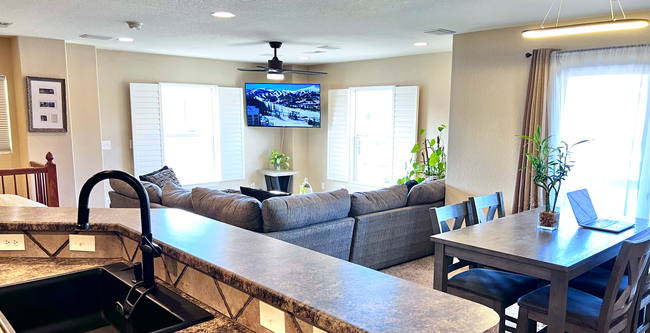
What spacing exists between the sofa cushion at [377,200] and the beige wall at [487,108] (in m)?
0.79

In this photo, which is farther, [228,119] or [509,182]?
[228,119]

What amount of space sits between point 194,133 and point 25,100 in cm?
248

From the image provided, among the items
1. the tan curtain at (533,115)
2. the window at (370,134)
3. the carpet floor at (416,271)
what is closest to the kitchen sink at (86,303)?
the carpet floor at (416,271)

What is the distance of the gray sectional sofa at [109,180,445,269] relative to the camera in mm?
3426

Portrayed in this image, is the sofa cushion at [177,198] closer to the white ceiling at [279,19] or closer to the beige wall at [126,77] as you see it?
the white ceiling at [279,19]

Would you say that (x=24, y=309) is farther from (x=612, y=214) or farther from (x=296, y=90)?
(x=296, y=90)

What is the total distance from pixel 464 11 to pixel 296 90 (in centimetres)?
413

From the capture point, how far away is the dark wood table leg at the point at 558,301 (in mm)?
2168

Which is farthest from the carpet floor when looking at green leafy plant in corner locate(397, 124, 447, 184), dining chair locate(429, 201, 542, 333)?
green leafy plant in corner locate(397, 124, 447, 184)

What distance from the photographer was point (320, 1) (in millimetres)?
3334

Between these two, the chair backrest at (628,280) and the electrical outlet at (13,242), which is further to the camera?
the chair backrest at (628,280)

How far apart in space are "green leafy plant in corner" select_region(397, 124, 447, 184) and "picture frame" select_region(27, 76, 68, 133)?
4.10 meters

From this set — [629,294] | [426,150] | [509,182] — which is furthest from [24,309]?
[426,150]

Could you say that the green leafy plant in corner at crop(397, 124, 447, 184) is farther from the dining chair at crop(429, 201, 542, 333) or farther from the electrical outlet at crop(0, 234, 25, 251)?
the electrical outlet at crop(0, 234, 25, 251)
